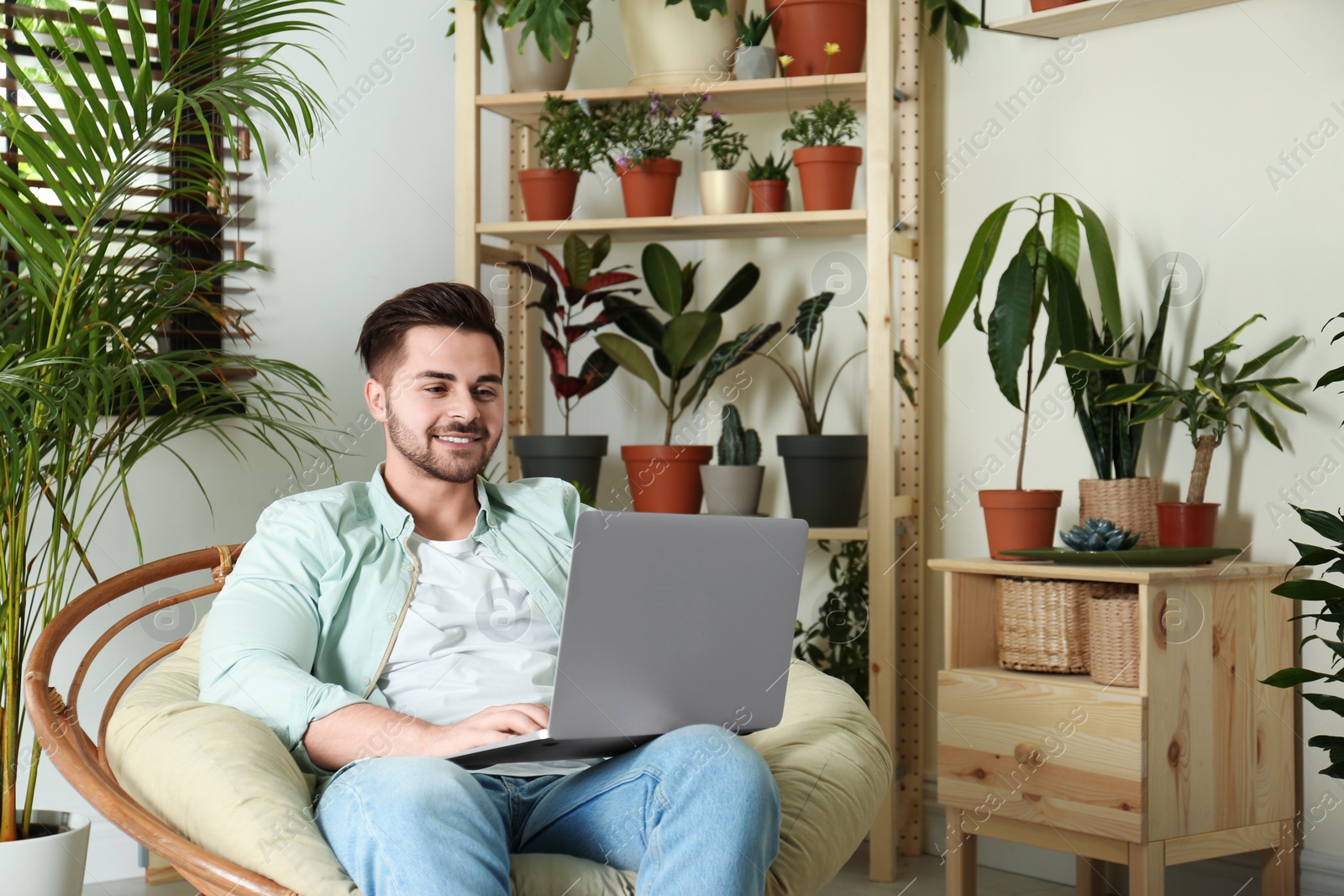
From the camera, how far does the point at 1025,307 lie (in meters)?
2.26

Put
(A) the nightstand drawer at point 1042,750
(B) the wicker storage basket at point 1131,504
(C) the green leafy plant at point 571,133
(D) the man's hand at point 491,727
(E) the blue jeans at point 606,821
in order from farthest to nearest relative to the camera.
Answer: (C) the green leafy plant at point 571,133
(B) the wicker storage basket at point 1131,504
(A) the nightstand drawer at point 1042,750
(D) the man's hand at point 491,727
(E) the blue jeans at point 606,821

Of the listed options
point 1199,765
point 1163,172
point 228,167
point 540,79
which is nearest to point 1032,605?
point 1199,765

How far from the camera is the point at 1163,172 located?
243 centimetres

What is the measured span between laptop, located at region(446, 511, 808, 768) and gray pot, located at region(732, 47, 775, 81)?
1528 mm

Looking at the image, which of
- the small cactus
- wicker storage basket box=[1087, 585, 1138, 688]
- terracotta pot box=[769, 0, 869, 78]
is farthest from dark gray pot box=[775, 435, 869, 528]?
terracotta pot box=[769, 0, 869, 78]

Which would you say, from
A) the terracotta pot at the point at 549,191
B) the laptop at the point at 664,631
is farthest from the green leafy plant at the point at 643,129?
the laptop at the point at 664,631

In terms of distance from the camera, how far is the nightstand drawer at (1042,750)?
1.98 m

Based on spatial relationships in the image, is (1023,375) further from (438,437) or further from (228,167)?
(228,167)

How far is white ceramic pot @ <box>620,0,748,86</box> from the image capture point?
258 cm

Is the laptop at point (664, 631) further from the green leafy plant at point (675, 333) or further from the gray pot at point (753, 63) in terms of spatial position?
the gray pot at point (753, 63)

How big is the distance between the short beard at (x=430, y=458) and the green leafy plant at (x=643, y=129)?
1.14 m

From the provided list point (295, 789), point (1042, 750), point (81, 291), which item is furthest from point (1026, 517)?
point (81, 291)

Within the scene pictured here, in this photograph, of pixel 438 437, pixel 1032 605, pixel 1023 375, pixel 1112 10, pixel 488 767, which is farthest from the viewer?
pixel 1023 375

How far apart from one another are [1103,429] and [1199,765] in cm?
63
